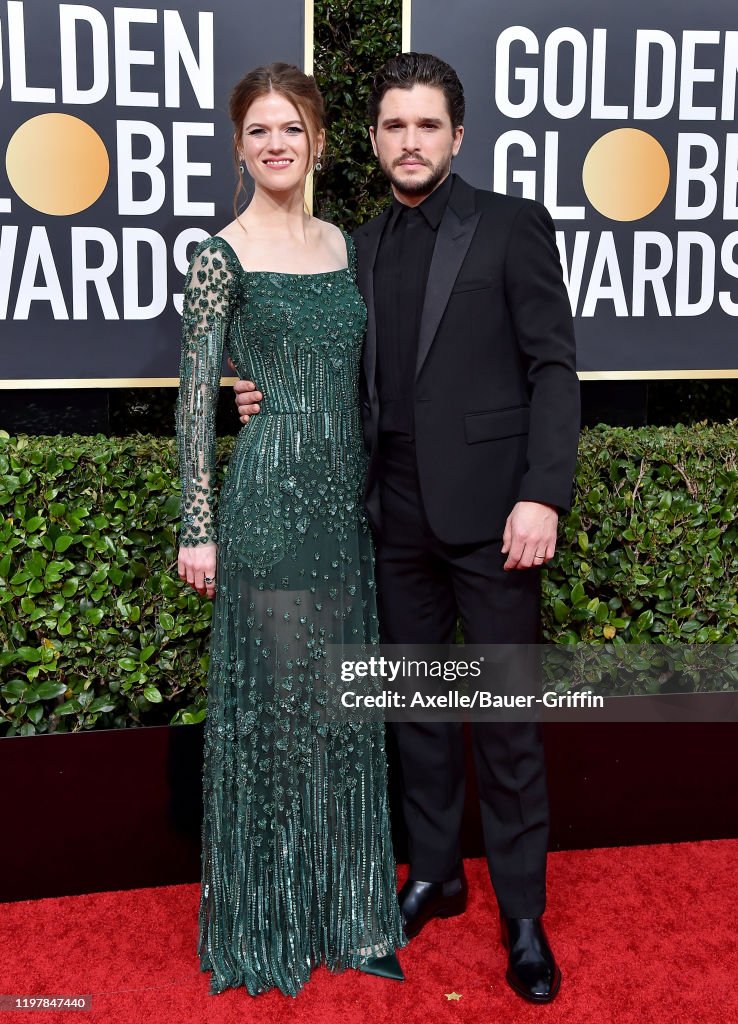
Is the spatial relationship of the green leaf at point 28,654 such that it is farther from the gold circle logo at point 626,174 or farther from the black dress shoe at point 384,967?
the gold circle logo at point 626,174

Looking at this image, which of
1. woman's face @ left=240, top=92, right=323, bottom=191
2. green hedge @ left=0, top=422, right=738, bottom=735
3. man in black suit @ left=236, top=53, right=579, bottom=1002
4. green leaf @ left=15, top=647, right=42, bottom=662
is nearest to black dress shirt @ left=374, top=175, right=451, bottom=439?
man in black suit @ left=236, top=53, right=579, bottom=1002

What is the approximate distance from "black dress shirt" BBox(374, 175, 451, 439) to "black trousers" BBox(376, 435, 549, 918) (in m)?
0.09

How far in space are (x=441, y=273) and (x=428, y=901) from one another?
5.34ft

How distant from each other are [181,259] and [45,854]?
1820 millimetres

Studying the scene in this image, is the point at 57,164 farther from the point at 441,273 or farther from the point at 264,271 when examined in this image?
the point at 441,273

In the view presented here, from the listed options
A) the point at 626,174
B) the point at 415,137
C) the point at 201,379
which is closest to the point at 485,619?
the point at 201,379

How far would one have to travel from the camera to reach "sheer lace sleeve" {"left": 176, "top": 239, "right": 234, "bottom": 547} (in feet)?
6.88

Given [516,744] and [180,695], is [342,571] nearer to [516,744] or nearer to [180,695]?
[516,744]

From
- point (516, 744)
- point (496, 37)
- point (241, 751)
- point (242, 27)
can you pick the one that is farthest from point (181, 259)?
point (516, 744)

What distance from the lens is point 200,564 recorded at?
221 cm

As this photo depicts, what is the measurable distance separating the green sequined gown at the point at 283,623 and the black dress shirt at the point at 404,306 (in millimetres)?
80

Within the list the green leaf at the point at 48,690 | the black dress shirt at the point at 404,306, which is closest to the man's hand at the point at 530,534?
the black dress shirt at the point at 404,306

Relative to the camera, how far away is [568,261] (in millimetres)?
3164

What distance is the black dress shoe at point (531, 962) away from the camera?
226cm
